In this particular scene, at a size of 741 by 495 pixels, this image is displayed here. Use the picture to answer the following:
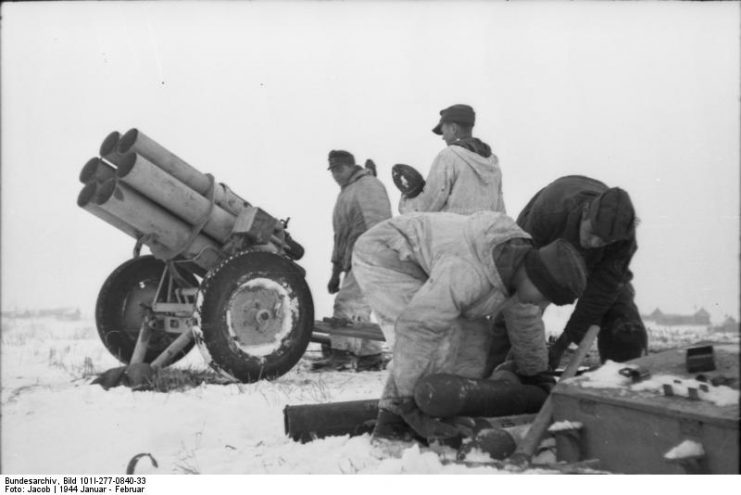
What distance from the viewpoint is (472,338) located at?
12.0 ft

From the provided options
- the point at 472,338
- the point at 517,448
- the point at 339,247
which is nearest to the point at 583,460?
the point at 517,448

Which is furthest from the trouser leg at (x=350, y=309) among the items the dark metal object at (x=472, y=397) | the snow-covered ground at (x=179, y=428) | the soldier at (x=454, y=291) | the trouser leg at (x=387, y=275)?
the dark metal object at (x=472, y=397)

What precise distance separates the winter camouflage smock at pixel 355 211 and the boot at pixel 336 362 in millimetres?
767

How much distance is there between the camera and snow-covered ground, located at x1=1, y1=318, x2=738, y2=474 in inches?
115

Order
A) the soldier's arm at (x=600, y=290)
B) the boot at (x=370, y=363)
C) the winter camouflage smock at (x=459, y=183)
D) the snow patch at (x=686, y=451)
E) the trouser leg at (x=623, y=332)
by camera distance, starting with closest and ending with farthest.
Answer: the snow patch at (x=686, y=451)
the soldier's arm at (x=600, y=290)
the trouser leg at (x=623, y=332)
the winter camouflage smock at (x=459, y=183)
the boot at (x=370, y=363)

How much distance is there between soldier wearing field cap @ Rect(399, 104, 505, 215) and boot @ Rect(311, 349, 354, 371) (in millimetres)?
1951

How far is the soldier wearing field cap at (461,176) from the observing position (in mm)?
4586

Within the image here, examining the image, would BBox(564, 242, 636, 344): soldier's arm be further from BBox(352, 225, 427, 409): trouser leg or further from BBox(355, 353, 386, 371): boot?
BBox(355, 353, 386, 371): boot

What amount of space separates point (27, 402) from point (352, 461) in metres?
2.66

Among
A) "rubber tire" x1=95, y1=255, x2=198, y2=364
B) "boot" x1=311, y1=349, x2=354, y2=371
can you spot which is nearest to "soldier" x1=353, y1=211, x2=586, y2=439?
"boot" x1=311, y1=349, x2=354, y2=371

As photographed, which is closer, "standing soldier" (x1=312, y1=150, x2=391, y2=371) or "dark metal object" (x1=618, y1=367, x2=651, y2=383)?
"dark metal object" (x1=618, y1=367, x2=651, y2=383)

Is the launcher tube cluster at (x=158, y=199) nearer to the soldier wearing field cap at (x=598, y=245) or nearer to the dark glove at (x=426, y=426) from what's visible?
the soldier wearing field cap at (x=598, y=245)

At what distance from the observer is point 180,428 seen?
3.66 m

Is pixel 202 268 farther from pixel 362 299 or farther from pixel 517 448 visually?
pixel 517 448
